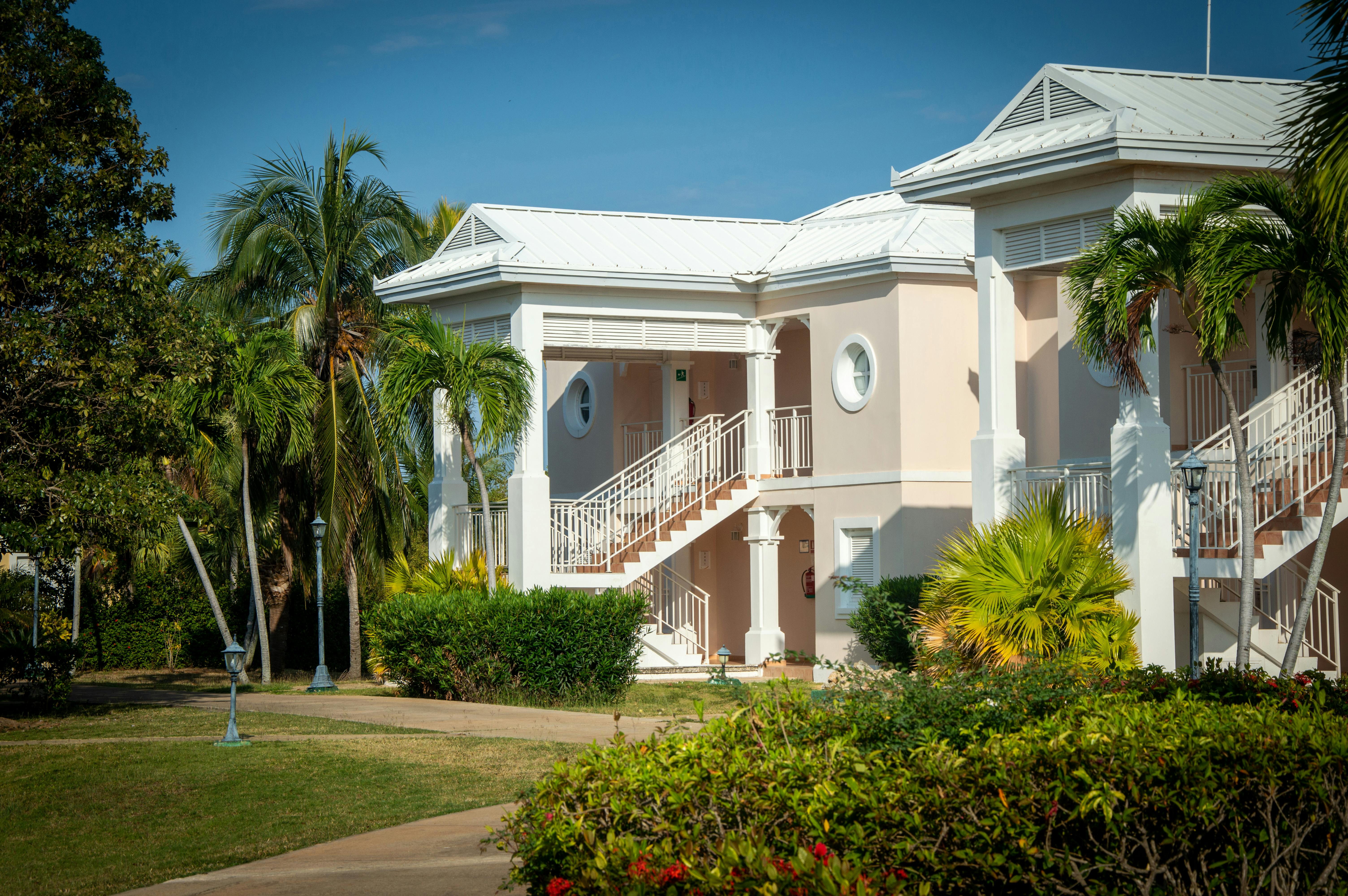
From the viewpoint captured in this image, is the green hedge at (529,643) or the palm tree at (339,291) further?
the palm tree at (339,291)

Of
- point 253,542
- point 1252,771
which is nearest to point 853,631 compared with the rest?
point 253,542

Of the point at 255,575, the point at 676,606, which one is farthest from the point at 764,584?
the point at 255,575

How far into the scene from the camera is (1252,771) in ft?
18.5

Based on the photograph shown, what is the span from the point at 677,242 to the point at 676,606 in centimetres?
→ 618

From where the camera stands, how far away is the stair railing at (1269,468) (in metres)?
14.8

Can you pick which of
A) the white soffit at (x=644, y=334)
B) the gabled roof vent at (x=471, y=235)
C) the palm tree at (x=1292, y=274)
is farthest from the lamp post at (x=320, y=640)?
the palm tree at (x=1292, y=274)

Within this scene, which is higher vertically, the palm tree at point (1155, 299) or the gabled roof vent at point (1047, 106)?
the gabled roof vent at point (1047, 106)

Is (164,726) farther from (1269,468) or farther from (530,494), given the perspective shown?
(1269,468)

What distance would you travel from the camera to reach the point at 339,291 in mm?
26625

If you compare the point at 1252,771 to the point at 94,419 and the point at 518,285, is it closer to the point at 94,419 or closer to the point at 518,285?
the point at 94,419

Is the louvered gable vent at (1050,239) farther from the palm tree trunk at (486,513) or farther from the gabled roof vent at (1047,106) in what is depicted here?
the palm tree trunk at (486,513)

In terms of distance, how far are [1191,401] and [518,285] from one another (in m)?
9.10

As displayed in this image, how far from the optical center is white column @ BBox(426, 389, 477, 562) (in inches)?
871

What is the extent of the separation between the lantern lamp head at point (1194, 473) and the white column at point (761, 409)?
9.53 meters
